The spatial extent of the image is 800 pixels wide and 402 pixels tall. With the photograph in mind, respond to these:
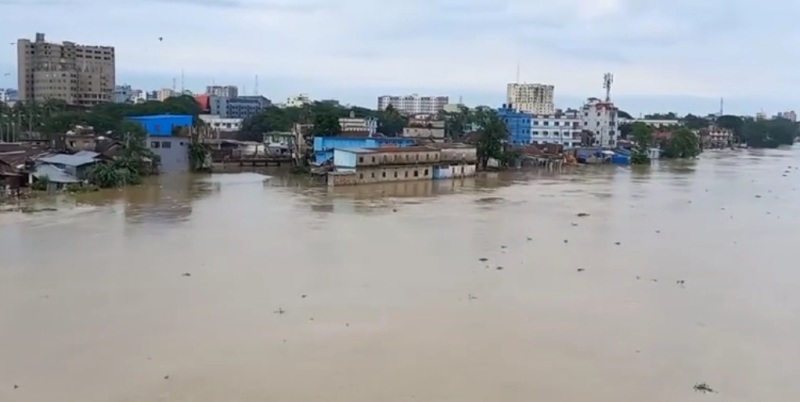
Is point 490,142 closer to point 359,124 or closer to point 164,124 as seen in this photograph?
point 359,124

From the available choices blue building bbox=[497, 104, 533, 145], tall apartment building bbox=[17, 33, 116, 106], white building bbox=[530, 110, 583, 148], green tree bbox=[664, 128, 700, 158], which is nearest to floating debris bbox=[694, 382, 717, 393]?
white building bbox=[530, 110, 583, 148]

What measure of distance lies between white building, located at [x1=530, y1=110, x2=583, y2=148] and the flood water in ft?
84.1

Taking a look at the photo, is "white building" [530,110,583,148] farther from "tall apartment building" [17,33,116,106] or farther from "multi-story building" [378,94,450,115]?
"multi-story building" [378,94,450,115]

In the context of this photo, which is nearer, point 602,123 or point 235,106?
point 602,123

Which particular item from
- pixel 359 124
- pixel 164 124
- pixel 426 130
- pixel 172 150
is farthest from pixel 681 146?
pixel 172 150

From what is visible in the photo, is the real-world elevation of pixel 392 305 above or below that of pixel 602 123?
below

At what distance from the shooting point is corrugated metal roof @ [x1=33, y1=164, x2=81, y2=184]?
1927 cm

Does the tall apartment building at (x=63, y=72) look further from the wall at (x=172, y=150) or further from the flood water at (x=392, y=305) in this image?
the flood water at (x=392, y=305)

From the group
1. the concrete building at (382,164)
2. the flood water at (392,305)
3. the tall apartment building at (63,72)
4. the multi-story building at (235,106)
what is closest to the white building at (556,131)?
the concrete building at (382,164)

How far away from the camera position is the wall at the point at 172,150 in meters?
27.2

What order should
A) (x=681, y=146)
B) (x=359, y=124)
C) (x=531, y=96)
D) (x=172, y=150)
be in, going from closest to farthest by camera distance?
(x=172, y=150), (x=359, y=124), (x=681, y=146), (x=531, y=96)

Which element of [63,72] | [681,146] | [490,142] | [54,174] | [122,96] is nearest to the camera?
[54,174]

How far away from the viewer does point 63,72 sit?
2156 inches

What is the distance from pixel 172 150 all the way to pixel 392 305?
20767 mm
